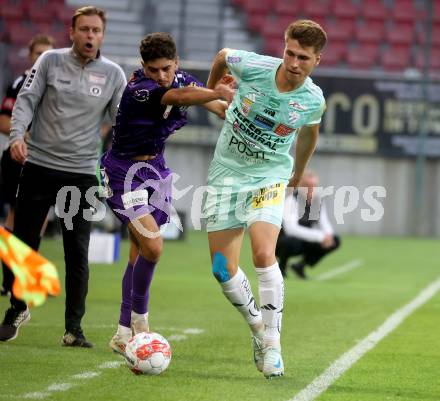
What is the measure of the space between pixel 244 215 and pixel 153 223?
0.64m

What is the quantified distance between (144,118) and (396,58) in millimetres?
18849

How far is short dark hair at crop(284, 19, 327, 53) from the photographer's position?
21.6 feet

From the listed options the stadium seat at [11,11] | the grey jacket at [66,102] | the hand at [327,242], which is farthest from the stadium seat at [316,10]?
the grey jacket at [66,102]

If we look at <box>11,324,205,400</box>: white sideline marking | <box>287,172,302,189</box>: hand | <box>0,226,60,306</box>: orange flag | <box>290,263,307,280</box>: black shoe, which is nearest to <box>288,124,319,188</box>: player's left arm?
<box>287,172,302,189</box>: hand

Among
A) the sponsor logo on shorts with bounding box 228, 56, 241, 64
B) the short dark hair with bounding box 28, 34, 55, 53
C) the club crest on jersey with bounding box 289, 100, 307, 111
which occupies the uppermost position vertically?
the sponsor logo on shorts with bounding box 228, 56, 241, 64

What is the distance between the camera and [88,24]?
772cm

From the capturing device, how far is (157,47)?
22.6 ft

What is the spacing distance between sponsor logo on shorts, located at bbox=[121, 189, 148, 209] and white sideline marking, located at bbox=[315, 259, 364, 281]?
24.2 ft

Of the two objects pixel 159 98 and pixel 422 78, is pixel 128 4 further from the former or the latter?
pixel 159 98

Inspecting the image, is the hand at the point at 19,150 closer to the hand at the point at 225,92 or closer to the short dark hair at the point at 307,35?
the hand at the point at 225,92

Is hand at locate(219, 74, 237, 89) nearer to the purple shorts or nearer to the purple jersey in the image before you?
the purple jersey

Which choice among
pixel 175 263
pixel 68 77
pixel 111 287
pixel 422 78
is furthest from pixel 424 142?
pixel 68 77

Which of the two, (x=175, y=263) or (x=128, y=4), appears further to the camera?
(x=128, y=4)

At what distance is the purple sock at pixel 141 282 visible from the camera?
7352 millimetres
